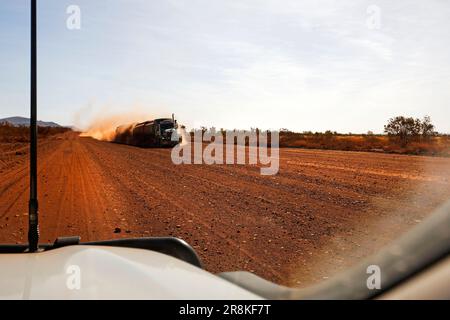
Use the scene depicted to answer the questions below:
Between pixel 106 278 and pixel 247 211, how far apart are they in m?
7.93

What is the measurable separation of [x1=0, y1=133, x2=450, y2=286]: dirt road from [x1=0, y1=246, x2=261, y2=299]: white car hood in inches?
135

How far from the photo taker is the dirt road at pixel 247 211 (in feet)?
21.0

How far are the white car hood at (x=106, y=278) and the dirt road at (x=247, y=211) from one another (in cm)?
343

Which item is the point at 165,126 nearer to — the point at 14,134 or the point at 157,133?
the point at 157,133

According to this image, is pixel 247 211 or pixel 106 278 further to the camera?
pixel 247 211

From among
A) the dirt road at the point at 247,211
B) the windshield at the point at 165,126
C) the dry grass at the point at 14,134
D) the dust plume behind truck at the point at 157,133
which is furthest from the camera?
the dry grass at the point at 14,134

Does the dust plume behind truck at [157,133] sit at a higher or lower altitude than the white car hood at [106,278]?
higher

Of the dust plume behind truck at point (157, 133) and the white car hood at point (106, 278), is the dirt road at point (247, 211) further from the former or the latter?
the dust plume behind truck at point (157, 133)

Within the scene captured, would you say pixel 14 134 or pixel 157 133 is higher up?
pixel 14 134

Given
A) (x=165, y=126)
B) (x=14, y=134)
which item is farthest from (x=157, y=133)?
(x=14, y=134)

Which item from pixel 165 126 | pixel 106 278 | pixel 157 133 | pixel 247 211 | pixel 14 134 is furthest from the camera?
pixel 14 134

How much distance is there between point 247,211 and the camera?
9.51 metres

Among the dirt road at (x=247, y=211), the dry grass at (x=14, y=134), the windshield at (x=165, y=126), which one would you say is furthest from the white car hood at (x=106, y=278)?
the dry grass at (x=14, y=134)

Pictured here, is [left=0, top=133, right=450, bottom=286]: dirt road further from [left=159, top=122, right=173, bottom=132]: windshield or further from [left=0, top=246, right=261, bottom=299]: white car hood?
[left=159, top=122, right=173, bottom=132]: windshield
